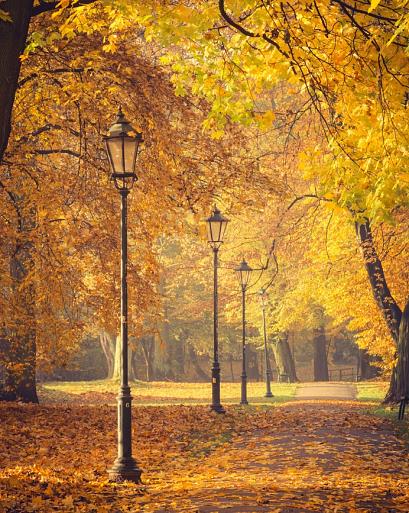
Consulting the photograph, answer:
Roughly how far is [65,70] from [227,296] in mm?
36169

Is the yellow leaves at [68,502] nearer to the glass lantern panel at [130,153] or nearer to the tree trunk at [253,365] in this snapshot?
the glass lantern panel at [130,153]

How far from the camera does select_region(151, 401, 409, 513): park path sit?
8.93 metres

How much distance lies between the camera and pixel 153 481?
1153 centimetres

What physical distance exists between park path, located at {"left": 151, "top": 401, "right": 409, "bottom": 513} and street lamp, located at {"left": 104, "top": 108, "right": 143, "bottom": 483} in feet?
2.04

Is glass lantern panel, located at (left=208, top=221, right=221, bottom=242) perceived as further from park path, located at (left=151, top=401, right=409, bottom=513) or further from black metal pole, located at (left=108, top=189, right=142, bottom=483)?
black metal pole, located at (left=108, top=189, right=142, bottom=483)

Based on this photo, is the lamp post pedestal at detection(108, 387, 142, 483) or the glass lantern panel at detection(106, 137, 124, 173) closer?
the lamp post pedestal at detection(108, 387, 142, 483)

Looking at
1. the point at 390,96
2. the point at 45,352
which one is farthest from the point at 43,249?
the point at 390,96

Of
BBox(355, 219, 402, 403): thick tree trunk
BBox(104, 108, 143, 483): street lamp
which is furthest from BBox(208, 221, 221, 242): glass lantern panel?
BBox(104, 108, 143, 483): street lamp

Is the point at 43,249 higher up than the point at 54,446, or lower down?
higher up

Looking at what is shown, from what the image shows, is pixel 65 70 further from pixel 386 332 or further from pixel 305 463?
pixel 386 332

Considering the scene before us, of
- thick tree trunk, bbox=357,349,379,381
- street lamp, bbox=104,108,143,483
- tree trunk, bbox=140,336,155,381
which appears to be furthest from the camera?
tree trunk, bbox=140,336,155,381

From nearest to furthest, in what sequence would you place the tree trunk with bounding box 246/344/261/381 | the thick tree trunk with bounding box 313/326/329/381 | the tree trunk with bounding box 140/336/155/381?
1. the thick tree trunk with bounding box 313/326/329/381
2. the tree trunk with bounding box 140/336/155/381
3. the tree trunk with bounding box 246/344/261/381

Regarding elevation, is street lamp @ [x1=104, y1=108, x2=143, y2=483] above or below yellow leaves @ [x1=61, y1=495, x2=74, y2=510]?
above

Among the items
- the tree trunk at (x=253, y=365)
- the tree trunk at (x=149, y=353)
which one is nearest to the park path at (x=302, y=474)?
the tree trunk at (x=149, y=353)
